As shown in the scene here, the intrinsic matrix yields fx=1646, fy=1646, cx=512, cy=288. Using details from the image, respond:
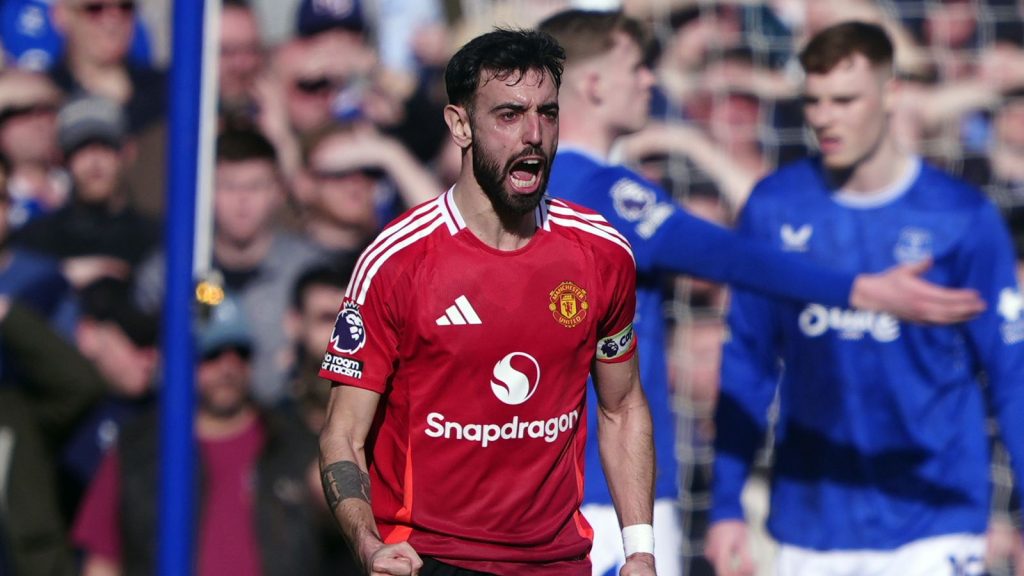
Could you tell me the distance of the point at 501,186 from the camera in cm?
385

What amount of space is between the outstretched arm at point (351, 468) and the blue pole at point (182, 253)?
174cm

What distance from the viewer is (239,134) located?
7238 millimetres

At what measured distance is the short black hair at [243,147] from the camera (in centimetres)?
718

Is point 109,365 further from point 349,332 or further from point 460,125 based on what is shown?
point 460,125

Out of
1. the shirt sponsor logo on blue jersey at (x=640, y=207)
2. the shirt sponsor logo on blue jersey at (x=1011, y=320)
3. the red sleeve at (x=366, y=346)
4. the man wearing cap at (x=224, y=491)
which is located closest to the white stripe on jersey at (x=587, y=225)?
the red sleeve at (x=366, y=346)

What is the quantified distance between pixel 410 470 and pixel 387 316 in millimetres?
388

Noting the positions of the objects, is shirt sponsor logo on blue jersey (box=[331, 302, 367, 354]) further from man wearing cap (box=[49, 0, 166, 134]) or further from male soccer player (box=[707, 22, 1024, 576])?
man wearing cap (box=[49, 0, 166, 134])

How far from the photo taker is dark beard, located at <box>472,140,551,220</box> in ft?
12.6

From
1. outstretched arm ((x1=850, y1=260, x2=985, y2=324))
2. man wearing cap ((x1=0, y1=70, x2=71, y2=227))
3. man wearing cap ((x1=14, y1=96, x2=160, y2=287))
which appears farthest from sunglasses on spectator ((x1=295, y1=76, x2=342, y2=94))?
outstretched arm ((x1=850, y1=260, x2=985, y2=324))

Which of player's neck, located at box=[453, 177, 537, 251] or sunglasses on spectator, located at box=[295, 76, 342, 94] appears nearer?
player's neck, located at box=[453, 177, 537, 251]

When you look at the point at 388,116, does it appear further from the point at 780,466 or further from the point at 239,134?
the point at 780,466

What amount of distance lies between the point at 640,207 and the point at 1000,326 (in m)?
1.41

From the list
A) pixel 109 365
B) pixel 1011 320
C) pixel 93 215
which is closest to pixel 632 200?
pixel 1011 320

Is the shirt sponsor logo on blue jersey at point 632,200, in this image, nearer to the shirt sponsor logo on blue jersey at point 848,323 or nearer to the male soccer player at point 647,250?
the male soccer player at point 647,250
